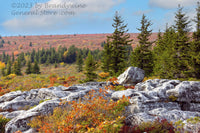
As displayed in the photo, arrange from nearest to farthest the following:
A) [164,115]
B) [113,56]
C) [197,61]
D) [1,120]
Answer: [164,115]
[1,120]
[197,61]
[113,56]

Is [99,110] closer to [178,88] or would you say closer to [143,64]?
[178,88]

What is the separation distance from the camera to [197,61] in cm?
1736

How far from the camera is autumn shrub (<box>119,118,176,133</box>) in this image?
4.11 meters

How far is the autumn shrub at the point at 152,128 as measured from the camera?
4.11 m

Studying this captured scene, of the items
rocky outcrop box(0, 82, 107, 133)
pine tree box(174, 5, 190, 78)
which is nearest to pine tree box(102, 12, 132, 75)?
pine tree box(174, 5, 190, 78)

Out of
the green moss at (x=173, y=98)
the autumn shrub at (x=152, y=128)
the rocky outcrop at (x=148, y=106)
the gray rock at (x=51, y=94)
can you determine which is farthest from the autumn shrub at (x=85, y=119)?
the gray rock at (x=51, y=94)

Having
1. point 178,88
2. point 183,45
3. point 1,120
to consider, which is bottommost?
point 1,120

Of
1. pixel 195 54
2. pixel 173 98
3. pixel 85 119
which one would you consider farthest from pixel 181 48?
pixel 85 119

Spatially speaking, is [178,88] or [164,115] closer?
[164,115]

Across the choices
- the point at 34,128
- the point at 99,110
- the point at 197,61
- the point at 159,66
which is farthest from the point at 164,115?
the point at 159,66

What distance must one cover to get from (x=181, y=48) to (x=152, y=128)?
21077mm

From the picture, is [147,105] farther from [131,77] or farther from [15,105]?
[131,77]

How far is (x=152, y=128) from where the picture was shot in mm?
4270

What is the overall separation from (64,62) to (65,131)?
3838 inches
